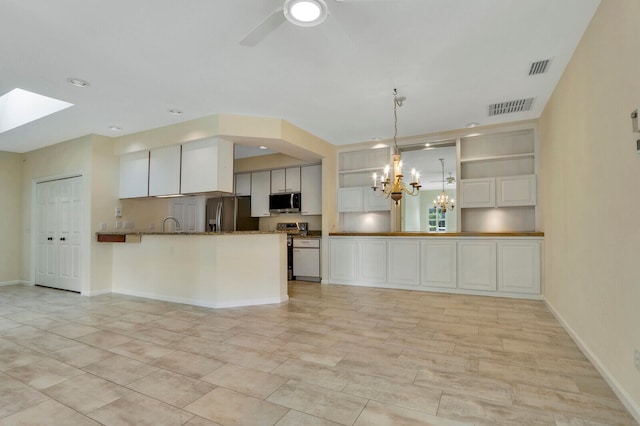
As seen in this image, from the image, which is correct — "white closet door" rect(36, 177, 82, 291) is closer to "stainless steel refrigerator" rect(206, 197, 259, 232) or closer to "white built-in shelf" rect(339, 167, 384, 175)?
"stainless steel refrigerator" rect(206, 197, 259, 232)

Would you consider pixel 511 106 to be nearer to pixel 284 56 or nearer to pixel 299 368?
pixel 284 56

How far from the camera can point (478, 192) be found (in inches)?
205

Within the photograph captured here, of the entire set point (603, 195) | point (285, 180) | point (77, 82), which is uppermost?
point (77, 82)

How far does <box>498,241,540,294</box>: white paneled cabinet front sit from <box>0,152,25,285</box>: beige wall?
28.1 ft

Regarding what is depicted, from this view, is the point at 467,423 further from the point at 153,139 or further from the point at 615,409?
the point at 153,139

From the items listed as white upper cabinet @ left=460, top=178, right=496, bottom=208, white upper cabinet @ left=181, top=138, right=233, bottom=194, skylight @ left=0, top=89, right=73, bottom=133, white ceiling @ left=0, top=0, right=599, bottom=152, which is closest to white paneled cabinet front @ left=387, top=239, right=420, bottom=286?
white upper cabinet @ left=460, top=178, right=496, bottom=208

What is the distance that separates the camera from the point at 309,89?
3.73 meters

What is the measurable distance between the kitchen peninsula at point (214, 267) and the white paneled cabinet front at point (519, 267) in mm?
3170

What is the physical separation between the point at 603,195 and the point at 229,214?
20.1 feet

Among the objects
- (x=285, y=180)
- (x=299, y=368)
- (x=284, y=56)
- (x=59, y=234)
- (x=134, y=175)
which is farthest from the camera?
(x=285, y=180)

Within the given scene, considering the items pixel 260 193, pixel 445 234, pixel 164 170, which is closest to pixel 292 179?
pixel 260 193

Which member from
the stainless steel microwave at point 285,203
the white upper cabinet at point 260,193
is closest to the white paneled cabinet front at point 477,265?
the stainless steel microwave at point 285,203

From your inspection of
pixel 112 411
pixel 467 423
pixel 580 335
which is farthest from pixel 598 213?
pixel 112 411

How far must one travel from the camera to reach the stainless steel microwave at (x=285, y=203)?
267 inches
